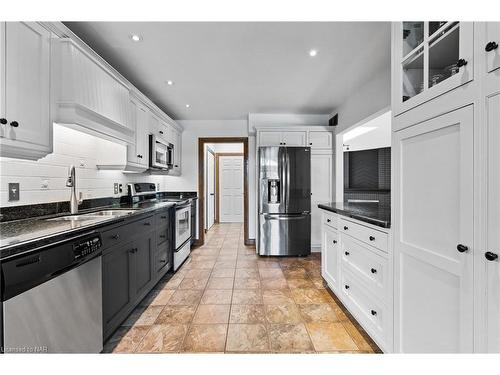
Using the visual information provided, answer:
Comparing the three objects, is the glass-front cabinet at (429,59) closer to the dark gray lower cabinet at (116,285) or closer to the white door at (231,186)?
the dark gray lower cabinet at (116,285)

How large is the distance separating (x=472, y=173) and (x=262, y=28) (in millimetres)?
1794

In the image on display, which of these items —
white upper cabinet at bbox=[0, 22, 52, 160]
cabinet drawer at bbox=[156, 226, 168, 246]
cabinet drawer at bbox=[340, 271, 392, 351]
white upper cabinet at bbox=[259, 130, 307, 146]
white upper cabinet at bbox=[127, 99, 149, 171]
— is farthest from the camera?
white upper cabinet at bbox=[259, 130, 307, 146]

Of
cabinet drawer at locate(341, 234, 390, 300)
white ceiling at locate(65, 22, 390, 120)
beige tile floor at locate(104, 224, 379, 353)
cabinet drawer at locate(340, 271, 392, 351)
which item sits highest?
white ceiling at locate(65, 22, 390, 120)

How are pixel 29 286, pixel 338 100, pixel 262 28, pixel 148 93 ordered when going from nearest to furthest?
1. pixel 29 286
2. pixel 262 28
3. pixel 148 93
4. pixel 338 100

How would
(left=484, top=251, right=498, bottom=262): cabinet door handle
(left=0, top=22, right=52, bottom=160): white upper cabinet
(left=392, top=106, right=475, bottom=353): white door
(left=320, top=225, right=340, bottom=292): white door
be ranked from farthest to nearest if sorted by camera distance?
(left=320, top=225, right=340, bottom=292): white door → (left=0, top=22, right=52, bottom=160): white upper cabinet → (left=392, top=106, right=475, bottom=353): white door → (left=484, top=251, right=498, bottom=262): cabinet door handle

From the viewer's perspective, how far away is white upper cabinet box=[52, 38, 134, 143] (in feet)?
5.49

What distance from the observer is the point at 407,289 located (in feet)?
4.29

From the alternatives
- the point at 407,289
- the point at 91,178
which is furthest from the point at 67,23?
the point at 407,289

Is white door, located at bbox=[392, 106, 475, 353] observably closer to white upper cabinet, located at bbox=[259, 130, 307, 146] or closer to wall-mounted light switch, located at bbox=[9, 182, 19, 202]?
wall-mounted light switch, located at bbox=[9, 182, 19, 202]

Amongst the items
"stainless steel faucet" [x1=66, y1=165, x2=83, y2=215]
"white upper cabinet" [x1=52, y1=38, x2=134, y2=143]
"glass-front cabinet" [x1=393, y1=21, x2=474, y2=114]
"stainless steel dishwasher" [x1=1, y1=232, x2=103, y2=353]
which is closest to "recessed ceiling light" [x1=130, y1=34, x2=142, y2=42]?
"white upper cabinet" [x1=52, y1=38, x2=134, y2=143]

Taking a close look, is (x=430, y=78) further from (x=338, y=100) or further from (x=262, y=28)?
(x=338, y=100)

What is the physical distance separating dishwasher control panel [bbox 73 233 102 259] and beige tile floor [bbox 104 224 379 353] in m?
0.78

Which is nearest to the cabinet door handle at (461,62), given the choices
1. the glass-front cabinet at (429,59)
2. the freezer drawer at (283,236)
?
the glass-front cabinet at (429,59)

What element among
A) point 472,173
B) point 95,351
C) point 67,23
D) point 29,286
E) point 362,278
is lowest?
point 95,351
